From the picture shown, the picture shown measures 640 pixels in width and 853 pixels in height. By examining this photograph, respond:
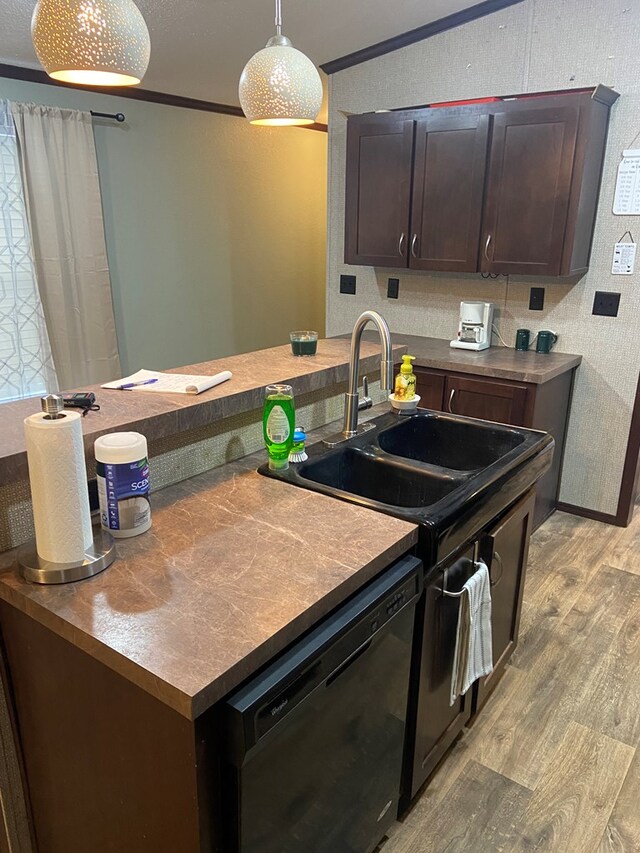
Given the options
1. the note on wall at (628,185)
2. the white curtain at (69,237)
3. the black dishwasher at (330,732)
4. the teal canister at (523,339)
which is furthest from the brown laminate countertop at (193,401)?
the white curtain at (69,237)

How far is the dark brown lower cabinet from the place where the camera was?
2.96 m

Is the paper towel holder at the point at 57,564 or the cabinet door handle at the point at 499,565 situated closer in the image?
the paper towel holder at the point at 57,564

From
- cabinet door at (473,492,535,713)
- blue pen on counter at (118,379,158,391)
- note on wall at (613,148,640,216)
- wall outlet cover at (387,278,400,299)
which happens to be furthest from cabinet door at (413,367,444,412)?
blue pen on counter at (118,379,158,391)

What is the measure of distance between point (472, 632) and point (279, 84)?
154 cm

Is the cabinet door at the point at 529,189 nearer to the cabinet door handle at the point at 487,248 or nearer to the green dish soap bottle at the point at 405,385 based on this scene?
the cabinet door handle at the point at 487,248

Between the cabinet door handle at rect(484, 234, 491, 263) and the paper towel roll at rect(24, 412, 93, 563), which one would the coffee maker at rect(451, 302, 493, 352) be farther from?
the paper towel roll at rect(24, 412, 93, 563)

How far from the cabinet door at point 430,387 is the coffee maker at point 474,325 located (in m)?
0.33

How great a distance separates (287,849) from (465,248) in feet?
9.18

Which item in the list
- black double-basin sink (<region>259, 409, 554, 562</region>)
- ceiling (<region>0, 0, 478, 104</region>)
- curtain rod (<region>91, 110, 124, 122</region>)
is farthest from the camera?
curtain rod (<region>91, 110, 124, 122</region>)

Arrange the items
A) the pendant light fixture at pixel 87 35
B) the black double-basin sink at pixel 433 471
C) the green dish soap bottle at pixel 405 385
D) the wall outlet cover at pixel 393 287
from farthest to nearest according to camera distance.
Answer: the wall outlet cover at pixel 393 287, the green dish soap bottle at pixel 405 385, the black double-basin sink at pixel 433 471, the pendant light fixture at pixel 87 35

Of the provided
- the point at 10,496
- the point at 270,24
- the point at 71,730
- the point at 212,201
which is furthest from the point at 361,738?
the point at 212,201

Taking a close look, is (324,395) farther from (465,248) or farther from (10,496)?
(465,248)

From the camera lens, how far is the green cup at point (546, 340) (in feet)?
11.0

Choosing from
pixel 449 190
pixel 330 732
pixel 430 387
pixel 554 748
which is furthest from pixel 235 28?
pixel 554 748
